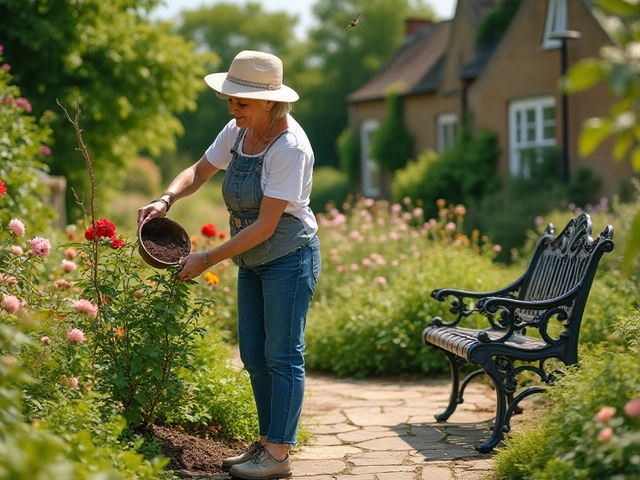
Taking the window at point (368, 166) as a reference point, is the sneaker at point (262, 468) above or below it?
below

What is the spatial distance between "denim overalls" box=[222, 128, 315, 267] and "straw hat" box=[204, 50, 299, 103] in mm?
196

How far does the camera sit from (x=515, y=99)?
18.6 meters

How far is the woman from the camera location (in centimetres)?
417

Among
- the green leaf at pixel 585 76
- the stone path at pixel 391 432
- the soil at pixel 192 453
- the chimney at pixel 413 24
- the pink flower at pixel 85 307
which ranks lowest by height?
the stone path at pixel 391 432

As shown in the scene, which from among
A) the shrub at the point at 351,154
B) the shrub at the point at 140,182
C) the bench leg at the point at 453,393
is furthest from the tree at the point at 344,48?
the bench leg at the point at 453,393

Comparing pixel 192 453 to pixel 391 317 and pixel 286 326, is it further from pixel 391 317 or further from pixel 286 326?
pixel 391 317

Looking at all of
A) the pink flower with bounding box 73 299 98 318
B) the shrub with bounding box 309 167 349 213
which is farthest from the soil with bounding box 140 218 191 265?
the shrub with bounding box 309 167 349 213

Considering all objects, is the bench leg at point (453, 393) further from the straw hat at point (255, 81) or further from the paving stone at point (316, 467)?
the straw hat at point (255, 81)

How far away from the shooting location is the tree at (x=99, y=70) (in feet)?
43.5

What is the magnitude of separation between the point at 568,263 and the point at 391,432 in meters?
1.44

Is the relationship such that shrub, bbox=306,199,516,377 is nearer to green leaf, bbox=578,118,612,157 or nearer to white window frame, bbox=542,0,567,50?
green leaf, bbox=578,118,612,157

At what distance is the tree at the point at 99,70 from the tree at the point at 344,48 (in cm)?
3758

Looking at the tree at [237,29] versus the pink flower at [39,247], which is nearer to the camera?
the pink flower at [39,247]

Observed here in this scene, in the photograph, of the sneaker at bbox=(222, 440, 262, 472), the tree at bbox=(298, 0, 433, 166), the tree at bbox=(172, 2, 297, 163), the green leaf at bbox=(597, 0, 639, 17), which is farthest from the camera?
the tree at bbox=(172, 2, 297, 163)
